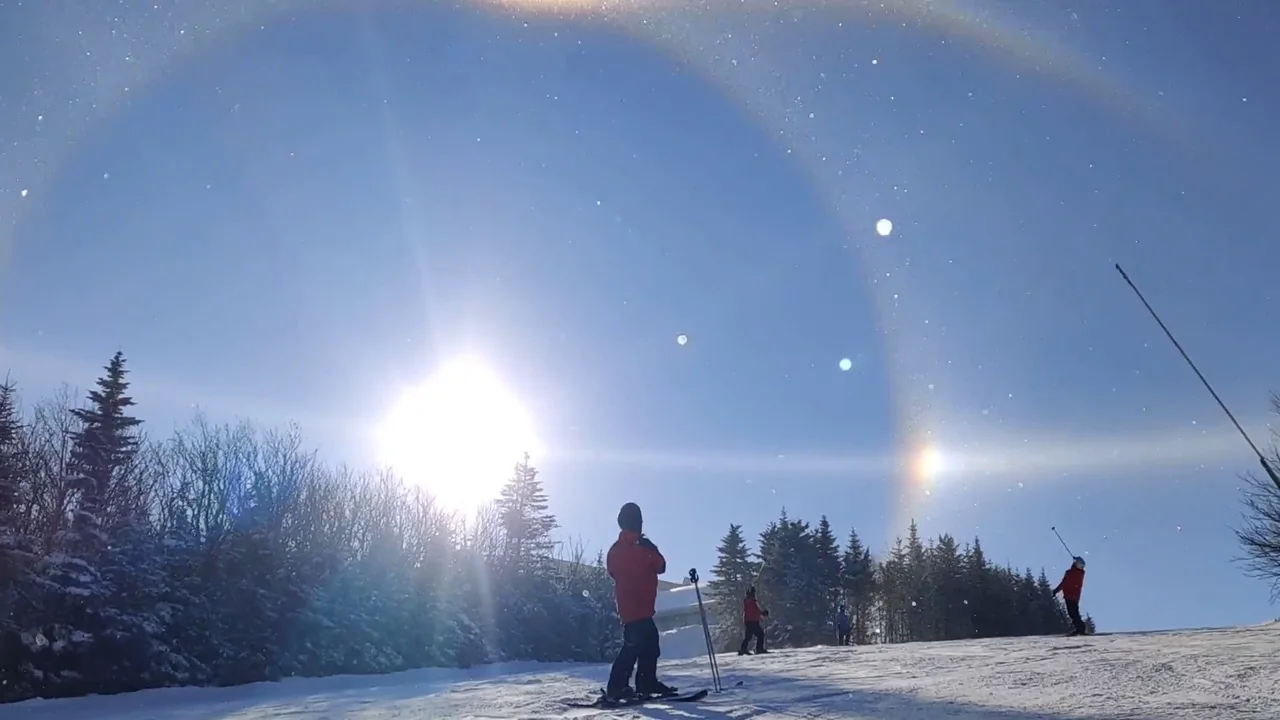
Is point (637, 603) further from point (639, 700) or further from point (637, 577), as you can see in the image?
point (639, 700)

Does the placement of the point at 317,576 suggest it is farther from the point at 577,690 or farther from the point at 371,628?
the point at 577,690

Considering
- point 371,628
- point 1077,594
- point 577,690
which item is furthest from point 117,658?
point 1077,594

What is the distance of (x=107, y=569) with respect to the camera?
55.3 ft

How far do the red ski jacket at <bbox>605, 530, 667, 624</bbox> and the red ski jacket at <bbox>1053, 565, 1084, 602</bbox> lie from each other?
14.3 meters

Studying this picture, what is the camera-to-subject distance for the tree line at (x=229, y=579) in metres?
15.5

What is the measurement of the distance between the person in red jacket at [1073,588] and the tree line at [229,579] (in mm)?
17755

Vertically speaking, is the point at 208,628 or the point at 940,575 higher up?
the point at 940,575

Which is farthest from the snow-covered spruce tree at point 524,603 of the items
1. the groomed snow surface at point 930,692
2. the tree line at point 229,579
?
the groomed snow surface at point 930,692

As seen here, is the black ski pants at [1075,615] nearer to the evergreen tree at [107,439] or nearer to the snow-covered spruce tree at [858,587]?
the evergreen tree at [107,439]

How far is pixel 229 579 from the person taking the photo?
2028 centimetres

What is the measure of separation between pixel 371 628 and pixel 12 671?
10157mm

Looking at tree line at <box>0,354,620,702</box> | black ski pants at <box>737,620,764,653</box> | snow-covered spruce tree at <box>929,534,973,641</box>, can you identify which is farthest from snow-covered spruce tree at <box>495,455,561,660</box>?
snow-covered spruce tree at <box>929,534,973,641</box>

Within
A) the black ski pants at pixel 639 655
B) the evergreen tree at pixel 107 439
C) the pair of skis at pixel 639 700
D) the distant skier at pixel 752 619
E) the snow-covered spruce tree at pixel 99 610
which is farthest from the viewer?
the evergreen tree at pixel 107 439

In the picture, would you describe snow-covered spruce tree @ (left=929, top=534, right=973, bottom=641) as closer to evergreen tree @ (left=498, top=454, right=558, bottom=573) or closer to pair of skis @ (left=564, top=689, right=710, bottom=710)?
evergreen tree @ (left=498, top=454, right=558, bottom=573)
